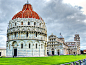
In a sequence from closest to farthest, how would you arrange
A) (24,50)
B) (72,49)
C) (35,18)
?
1. (24,50)
2. (35,18)
3. (72,49)

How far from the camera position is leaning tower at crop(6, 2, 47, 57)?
53.5m

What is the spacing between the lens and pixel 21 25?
5575cm

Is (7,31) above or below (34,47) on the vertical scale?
above

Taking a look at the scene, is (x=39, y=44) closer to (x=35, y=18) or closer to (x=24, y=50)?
(x=24, y=50)

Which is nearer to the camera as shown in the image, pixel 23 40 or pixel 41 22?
pixel 23 40

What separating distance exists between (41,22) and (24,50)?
16.6 metres

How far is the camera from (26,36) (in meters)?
54.4

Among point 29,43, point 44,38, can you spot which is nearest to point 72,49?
point 44,38

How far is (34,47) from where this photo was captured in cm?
5416

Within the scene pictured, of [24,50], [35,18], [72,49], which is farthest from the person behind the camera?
[72,49]

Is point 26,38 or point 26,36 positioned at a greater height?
point 26,36

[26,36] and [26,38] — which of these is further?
[26,36]

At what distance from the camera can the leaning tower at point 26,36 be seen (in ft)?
176

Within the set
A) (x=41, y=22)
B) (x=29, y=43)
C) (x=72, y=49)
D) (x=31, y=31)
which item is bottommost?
(x=72, y=49)
